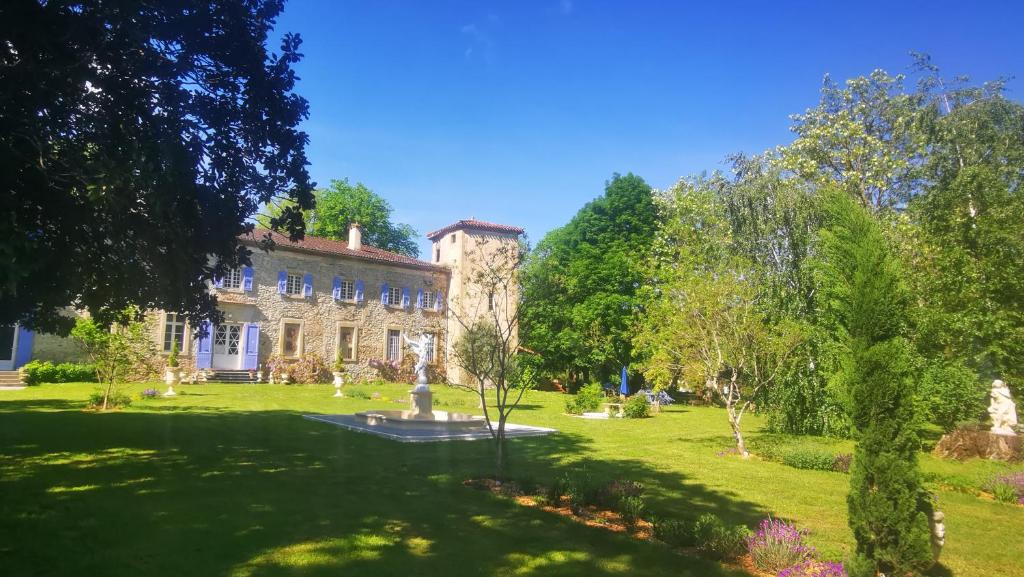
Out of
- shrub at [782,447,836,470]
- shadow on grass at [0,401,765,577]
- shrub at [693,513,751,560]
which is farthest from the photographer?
shrub at [782,447,836,470]

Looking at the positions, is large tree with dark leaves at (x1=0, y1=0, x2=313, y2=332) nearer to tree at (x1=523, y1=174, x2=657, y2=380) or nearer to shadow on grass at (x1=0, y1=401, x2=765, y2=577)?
shadow on grass at (x1=0, y1=401, x2=765, y2=577)

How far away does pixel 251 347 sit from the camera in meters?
28.8

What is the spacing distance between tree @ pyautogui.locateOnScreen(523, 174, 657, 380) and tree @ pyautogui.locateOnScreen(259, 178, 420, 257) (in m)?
18.1

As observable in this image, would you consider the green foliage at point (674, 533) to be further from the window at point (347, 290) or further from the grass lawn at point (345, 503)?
the window at point (347, 290)

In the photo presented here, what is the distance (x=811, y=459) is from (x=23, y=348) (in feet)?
93.8

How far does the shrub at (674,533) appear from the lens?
6242mm

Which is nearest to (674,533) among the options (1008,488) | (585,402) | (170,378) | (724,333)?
(1008,488)

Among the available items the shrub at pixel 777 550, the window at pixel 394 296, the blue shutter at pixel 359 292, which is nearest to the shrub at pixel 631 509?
the shrub at pixel 777 550

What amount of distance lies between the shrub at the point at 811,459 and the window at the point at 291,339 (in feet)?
82.7

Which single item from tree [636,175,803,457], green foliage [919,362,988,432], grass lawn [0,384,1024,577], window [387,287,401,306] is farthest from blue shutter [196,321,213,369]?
green foliage [919,362,988,432]

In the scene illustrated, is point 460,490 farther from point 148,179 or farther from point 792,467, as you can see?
point 792,467

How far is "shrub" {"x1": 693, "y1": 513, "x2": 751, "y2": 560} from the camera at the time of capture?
589 cm

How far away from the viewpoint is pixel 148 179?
6.77 meters

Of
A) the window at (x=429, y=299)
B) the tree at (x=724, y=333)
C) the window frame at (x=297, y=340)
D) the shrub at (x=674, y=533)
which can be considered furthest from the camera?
the window at (x=429, y=299)
